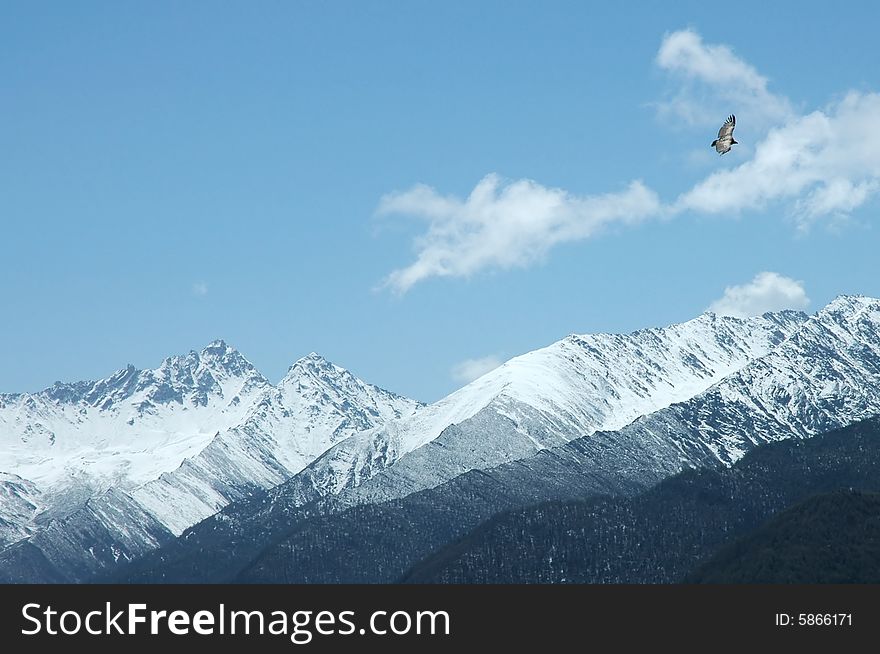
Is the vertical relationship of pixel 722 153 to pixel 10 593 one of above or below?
above

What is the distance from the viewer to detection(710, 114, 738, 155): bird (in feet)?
478

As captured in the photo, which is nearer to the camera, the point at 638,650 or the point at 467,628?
the point at 638,650

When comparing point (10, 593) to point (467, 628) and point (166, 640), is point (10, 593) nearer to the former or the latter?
point (166, 640)

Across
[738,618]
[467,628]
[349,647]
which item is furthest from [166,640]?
[738,618]

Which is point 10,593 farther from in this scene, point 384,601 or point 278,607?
point 384,601

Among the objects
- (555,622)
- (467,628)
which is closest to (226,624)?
(467,628)

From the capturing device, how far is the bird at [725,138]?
146 m

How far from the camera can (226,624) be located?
489 feet

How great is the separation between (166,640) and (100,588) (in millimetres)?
16140

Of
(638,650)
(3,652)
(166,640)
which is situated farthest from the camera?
(638,650)

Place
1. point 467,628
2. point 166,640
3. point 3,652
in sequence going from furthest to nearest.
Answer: point 467,628, point 3,652, point 166,640

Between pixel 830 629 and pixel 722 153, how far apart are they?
61204 mm

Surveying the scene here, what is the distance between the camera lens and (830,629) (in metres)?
171

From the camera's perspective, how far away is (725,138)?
147 meters
